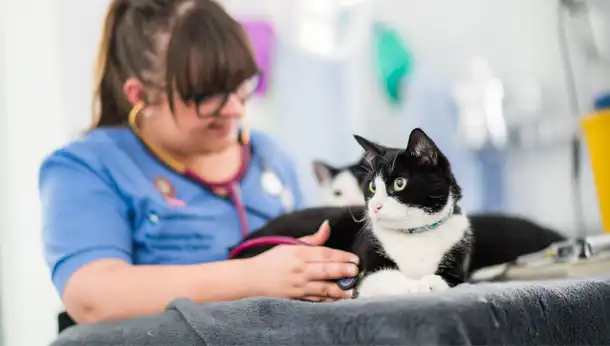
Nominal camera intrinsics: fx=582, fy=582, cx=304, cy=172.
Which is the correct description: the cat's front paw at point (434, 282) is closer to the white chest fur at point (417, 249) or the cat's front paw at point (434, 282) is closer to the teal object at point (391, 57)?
the white chest fur at point (417, 249)

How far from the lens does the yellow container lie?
68cm

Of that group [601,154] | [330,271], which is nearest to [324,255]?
[330,271]

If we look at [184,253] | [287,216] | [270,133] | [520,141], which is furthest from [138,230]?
[520,141]

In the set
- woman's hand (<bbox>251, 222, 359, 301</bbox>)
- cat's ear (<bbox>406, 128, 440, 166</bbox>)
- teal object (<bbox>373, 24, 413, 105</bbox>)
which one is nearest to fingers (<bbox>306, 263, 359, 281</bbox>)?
woman's hand (<bbox>251, 222, 359, 301</bbox>)

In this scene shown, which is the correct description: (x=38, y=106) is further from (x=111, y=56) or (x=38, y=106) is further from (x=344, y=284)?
(x=344, y=284)

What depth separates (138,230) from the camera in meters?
0.62

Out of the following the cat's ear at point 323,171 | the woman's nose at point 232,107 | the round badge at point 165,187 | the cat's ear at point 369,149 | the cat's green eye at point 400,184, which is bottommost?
the cat's ear at point 323,171

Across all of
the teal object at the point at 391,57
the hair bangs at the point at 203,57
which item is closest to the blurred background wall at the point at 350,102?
the teal object at the point at 391,57

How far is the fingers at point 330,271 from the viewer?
48cm

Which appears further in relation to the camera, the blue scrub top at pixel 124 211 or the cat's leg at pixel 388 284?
the blue scrub top at pixel 124 211

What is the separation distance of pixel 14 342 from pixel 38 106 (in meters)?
0.26

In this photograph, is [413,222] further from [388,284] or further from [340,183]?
[340,183]

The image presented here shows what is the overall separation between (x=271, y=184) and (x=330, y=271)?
265 mm

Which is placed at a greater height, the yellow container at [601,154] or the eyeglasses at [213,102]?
the eyeglasses at [213,102]
